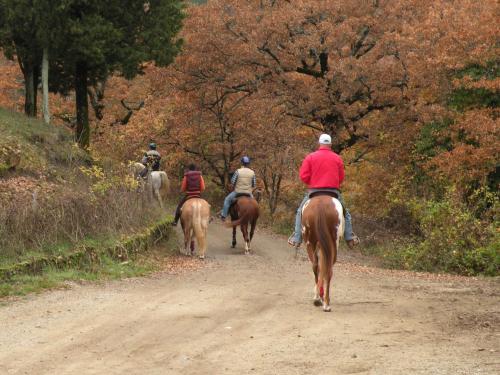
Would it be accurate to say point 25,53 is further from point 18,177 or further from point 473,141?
point 473,141

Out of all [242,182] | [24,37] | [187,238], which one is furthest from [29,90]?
[187,238]

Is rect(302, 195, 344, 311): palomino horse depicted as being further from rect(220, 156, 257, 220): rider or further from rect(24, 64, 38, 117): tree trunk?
rect(24, 64, 38, 117): tree trunk

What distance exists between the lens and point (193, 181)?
18062 millimetres

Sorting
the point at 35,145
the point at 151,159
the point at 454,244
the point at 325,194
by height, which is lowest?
the point at 454,244

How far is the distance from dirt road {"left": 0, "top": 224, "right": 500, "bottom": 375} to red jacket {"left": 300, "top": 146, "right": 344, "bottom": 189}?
6.26 feet

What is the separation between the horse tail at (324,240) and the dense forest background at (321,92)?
29.5ft

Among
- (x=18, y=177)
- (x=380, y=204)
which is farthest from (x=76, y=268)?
(x=380, y=204)

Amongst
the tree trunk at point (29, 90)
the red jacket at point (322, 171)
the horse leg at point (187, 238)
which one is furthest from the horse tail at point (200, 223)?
the tree trunk at point (29, 90)

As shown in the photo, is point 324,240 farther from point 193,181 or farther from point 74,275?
point 193,181

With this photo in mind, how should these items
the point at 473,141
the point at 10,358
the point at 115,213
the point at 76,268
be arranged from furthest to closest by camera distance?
the point at 473,141 < the point at 115,213 < the point at 76,268 < the point at 10,358

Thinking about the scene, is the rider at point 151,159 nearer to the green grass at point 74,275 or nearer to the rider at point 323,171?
the green grass at point 74,275

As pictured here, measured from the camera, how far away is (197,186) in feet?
59.6

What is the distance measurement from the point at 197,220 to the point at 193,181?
1.02 metres

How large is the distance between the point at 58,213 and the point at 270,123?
15.9 m
